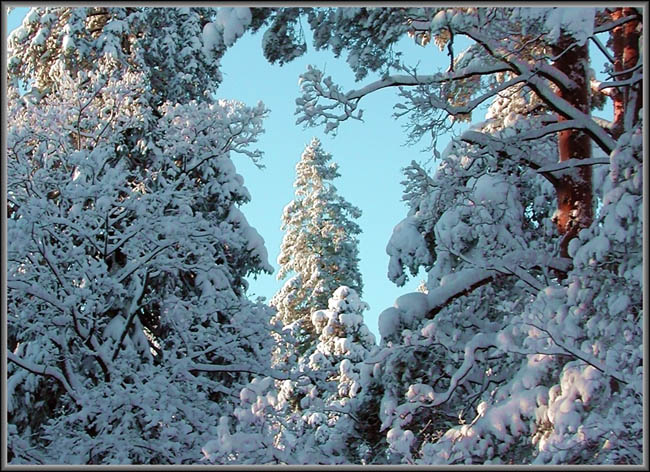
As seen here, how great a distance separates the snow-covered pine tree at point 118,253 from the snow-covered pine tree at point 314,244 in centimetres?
1063

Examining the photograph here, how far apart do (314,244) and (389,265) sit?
43.6ft

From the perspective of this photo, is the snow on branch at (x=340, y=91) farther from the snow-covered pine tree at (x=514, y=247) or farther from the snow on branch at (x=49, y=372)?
the snow on branch at (x=49, y=372)

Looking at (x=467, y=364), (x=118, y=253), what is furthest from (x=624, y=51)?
(x=118, y=253)

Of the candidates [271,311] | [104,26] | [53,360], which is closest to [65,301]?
[53,360]

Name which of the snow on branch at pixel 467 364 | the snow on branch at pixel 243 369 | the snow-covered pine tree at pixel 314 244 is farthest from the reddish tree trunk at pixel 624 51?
the snow-covered pine tree at pixel 314 244

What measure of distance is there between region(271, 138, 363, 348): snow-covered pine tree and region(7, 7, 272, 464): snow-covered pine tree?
34.9ft

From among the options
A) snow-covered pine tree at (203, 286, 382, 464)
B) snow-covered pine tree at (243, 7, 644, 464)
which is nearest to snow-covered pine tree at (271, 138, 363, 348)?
snow-covered pine tree at (203, 286, 382, 464)

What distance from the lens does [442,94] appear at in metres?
8.60

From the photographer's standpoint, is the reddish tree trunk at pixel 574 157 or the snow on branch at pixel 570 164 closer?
the snow on branch at pixel 570 164

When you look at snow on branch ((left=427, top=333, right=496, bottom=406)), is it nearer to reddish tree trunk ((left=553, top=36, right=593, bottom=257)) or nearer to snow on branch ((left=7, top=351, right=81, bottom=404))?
reddish tree trunk ((left=553, top=36, right=593, bottom=257))

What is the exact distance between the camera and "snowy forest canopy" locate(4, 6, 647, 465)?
5.76 meters

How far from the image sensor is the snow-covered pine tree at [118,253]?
337 inches

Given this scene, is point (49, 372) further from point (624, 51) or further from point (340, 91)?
point (624, 51)

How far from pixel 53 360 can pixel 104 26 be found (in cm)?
704
